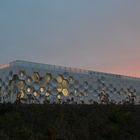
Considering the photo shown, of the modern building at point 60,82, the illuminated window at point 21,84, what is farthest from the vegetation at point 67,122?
the illuminated window at point 21,84

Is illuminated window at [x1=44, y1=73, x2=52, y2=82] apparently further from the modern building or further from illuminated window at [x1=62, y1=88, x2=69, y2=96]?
illuminated window at [x1=62, y1=88, x2=69, y2=96]

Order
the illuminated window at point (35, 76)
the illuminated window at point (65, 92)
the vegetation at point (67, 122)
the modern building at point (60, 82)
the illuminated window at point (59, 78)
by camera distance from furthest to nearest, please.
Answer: the illuminated window at point (59, 78), the illuminated window at point (65, 92), the illuminated window at point (35, 76), the modern building at point (60, 82), the vegetation at point (67, 122)

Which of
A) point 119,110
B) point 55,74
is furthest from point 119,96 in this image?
point 119,110

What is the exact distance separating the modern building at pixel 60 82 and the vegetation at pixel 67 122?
2053 centimetres

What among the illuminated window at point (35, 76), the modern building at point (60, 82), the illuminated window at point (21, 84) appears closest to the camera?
the illuminated window at point (21, 84)

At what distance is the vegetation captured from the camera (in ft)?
37.3

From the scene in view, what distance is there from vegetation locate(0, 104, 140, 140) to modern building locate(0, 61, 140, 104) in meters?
20.5

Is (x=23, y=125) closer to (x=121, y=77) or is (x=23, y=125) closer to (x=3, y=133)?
(x=3, y=133)

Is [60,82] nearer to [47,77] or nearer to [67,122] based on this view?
[47,77]

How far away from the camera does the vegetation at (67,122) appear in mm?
11367

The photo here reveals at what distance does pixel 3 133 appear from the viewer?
35.9ft

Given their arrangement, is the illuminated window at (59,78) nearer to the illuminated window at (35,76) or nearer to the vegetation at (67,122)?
the illuminated window at (35,76)

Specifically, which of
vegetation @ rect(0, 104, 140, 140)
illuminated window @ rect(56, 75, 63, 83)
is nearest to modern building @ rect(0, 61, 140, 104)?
illuminated window @ rect(56, 75, 63, 83)

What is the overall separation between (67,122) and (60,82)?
3126cm
